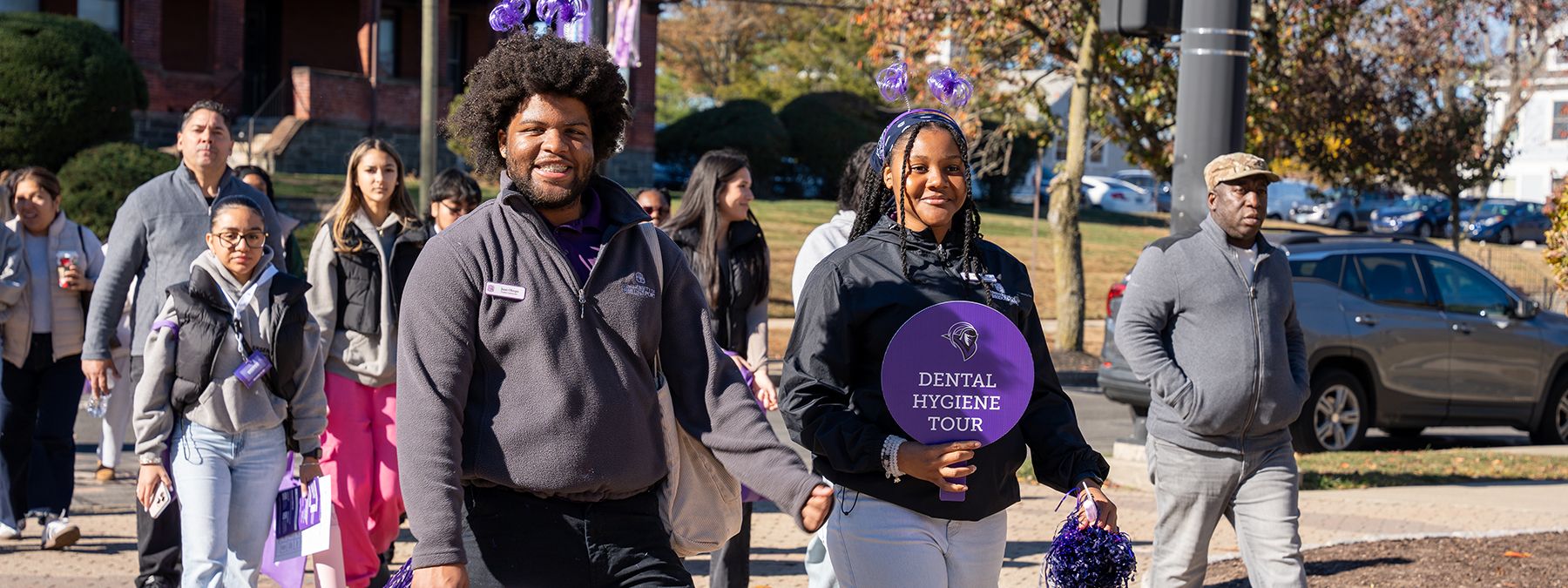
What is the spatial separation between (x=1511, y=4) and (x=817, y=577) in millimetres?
23303

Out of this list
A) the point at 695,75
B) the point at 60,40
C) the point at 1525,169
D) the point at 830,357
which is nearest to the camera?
the point at 830,357

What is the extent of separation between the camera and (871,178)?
369cm

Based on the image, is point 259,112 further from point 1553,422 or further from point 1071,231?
point 1553,422

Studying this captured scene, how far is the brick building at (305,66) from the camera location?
82.7ft

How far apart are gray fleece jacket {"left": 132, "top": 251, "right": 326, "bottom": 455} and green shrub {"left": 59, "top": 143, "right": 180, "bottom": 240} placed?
1388 cm

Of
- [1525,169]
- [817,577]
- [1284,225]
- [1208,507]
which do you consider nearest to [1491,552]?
[1208,507]

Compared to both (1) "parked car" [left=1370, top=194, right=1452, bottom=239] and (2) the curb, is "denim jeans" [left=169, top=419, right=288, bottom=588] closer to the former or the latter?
(2) the curb

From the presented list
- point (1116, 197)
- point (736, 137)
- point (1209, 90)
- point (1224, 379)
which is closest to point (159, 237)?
point (1224, 379)

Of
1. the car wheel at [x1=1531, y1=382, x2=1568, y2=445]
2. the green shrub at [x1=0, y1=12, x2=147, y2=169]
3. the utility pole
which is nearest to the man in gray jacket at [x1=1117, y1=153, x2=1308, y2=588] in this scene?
the car wheel at [x1=1531, y1=382, x2=1568, y2=445]

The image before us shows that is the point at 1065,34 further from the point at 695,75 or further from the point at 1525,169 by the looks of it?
the point at 1525,169

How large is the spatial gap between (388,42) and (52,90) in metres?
11.2

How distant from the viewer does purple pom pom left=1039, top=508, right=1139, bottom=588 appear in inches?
127

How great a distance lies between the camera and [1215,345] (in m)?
4.80

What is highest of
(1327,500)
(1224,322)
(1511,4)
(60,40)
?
(1511,4)
